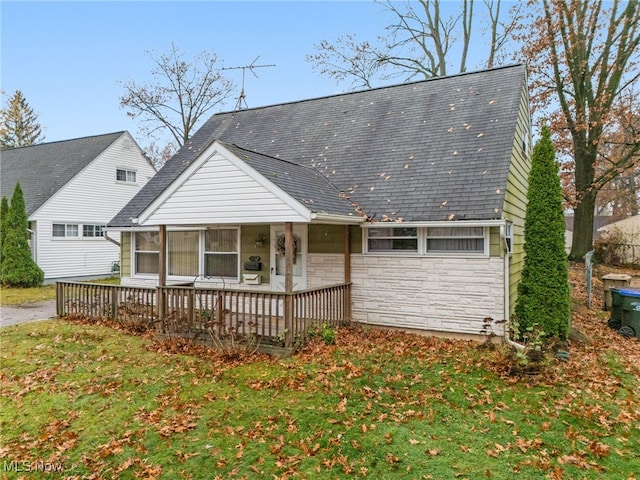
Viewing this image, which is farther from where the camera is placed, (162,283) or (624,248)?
(624,248)

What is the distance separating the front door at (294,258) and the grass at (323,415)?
2.55m

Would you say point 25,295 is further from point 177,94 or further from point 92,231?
point 177,94

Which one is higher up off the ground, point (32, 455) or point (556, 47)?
point (556, 47)

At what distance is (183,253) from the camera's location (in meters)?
11.0

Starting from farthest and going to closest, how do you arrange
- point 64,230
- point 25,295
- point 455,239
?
point 64,230, point 25,295, point 455,239

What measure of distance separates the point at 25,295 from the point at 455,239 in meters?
15.4

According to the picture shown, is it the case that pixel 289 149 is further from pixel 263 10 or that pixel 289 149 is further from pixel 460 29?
pixel 460 29

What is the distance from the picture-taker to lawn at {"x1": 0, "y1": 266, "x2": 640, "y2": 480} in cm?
402

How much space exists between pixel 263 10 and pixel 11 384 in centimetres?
1251

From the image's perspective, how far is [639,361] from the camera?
7.05 meters

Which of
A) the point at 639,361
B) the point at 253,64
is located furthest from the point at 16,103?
the point at 639,361

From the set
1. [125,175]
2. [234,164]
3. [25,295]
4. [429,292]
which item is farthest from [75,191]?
[429,292]

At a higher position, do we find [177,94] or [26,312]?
[177,94]

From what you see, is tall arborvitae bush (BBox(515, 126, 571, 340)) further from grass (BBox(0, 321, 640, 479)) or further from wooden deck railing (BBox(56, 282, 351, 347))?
wooden deck railing (BBox(56, 282, 351, 347))
